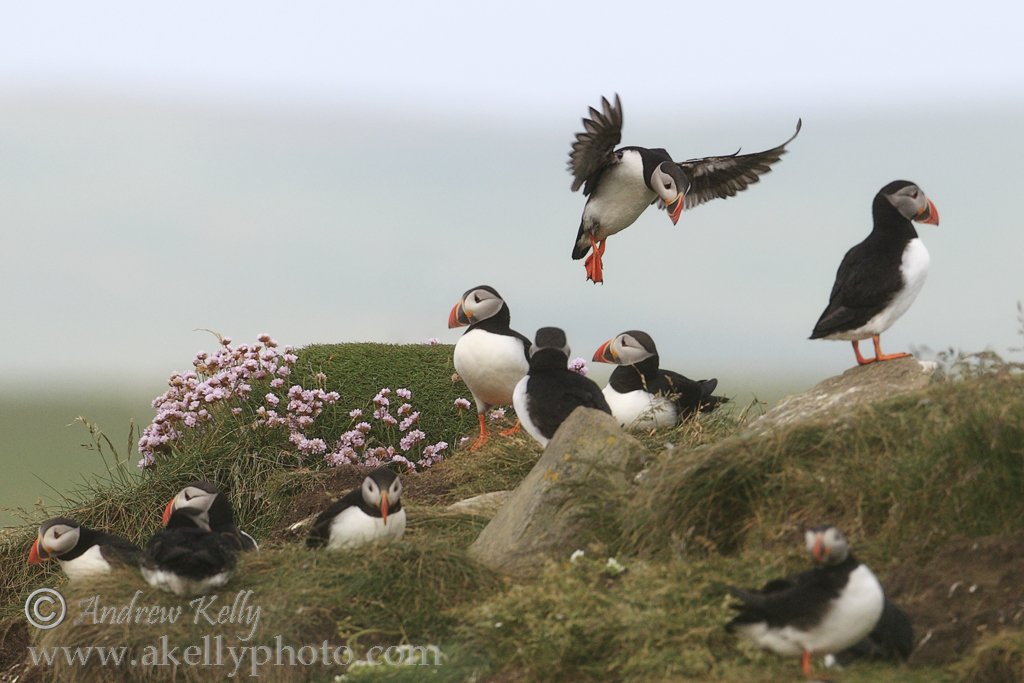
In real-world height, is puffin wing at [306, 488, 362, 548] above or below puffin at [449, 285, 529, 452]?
below

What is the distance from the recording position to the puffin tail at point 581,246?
11406 mm

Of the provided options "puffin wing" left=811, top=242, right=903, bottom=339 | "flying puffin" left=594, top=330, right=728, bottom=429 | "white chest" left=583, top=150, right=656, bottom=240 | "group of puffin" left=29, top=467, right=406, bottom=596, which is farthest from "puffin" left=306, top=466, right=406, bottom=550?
"white chest" left=583, top=150, right=656, bottom=240

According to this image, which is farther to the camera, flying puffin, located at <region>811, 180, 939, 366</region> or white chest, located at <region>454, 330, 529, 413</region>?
white chest, located at <region>454, 330, 529, 413</region>

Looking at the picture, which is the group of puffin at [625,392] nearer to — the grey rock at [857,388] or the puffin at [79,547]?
the puffin at [79,547]

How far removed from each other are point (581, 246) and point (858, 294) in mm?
4310

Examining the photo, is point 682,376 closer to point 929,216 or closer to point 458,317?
point 458,317

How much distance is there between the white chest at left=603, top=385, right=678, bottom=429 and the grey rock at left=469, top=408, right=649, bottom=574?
5.19ft

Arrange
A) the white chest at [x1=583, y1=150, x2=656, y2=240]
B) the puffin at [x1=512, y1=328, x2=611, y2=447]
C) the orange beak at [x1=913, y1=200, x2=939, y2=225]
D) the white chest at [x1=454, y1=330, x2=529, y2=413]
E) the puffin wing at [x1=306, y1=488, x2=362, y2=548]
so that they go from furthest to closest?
the white chest at [x1=583, y1=150, x2=656, y2=240] → the white chest at [x1=454, y1=330, x2=529, y2=413] → the puffin at [x1=512, y1=328, x2=611, y2=447] → the orange beak at [x1=913, y1=200, x2=939, y2=225] → the puffin wing at [x1=306, y1=488, x2=362, y2=548]

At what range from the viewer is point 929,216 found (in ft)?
26.2

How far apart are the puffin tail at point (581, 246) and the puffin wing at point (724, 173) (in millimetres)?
1096

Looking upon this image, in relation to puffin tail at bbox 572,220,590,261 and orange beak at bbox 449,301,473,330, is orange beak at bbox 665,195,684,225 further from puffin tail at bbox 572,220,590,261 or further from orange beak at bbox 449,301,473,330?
orange beak at bbox 449,301,473,330

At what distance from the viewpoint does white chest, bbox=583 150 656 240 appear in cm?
1068

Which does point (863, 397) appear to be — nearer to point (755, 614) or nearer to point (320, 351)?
point (755, 614)

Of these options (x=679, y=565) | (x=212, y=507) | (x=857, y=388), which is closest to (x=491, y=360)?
(x=212, y=507)
